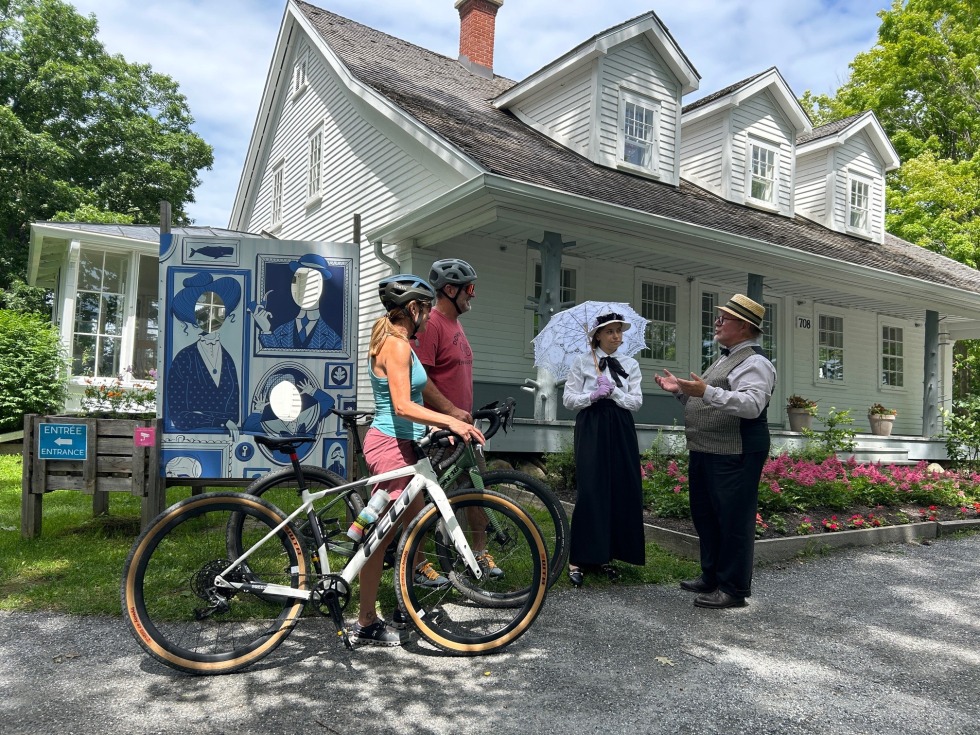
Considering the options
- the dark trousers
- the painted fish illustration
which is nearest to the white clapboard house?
the painted fish illustration

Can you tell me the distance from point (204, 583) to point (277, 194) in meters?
14.9

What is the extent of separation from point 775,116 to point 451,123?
7.83m

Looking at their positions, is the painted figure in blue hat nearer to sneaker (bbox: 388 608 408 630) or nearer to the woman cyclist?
the woman cyclist

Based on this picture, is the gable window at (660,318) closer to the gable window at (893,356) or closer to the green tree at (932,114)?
the gable window at (893,356)

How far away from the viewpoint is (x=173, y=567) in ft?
10.8

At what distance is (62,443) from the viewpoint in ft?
17.9

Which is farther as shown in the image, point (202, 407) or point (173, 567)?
point (202, 407)

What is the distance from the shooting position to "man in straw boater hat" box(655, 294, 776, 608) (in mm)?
4523

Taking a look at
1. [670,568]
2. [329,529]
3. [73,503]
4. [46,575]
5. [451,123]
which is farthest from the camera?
[451,123]

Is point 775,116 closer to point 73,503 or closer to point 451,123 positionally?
point 451,123

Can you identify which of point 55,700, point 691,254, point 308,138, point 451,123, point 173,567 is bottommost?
point 55,700

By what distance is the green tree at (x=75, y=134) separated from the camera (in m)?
27.0

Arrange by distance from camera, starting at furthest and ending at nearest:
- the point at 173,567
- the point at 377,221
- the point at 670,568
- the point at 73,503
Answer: the point at 377,221 → the point at 73,503 → the point at 670,568 → the point at 173,567

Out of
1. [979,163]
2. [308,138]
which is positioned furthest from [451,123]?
[979,163]
